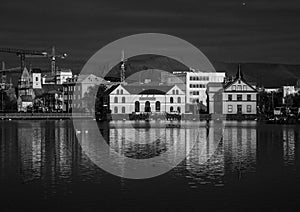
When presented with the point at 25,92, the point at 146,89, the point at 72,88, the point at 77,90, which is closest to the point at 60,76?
the point at 25,92

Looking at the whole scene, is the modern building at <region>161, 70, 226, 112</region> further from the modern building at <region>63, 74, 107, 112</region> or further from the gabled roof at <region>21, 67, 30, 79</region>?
the gabled roof at <region>21, 67, 30, 79</region>

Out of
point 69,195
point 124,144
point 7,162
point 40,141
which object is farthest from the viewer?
point 40,141

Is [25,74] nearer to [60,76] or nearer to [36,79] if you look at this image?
[36,79]

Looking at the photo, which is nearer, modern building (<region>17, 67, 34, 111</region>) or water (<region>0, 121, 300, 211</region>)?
water (<region>0, 121, 300, 211</region>)

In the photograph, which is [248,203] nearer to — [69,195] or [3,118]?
[69,195]

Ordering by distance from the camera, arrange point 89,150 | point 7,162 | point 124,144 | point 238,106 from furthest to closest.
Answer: point 238,106 < point 124,144 < point 89,150 < point 7,162

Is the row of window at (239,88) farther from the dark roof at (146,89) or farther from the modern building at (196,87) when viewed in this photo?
the modern building at (196,87)

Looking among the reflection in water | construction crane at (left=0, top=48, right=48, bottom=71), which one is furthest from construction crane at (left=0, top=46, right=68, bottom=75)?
the reflection in water

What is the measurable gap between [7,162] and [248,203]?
393 inches

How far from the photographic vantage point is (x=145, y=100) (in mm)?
78875

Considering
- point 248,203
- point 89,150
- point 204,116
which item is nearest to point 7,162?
point 89,150

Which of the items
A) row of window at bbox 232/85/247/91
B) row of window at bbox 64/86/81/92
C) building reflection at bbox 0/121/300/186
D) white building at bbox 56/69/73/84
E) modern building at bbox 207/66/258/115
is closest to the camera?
building reflection at bbox 0/121/300/186

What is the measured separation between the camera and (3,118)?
7144 centimetres

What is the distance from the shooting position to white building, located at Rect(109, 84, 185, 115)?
7762 cm
